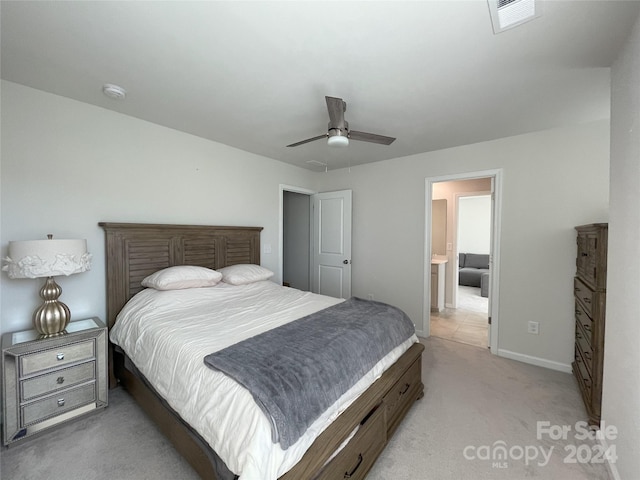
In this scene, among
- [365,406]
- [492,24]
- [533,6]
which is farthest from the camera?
[365,406]

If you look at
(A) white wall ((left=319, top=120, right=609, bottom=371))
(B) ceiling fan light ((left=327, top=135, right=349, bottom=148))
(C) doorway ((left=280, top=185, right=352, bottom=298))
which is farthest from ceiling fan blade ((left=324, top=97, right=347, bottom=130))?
(C) doorway ((left=280, top=185, right=352, bottom=298))

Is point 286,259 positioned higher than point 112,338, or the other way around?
point 286,259

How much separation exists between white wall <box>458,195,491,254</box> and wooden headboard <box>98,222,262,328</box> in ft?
21.6

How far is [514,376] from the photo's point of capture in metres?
2.52

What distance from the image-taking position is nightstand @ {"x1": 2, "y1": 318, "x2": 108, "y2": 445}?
163 cm

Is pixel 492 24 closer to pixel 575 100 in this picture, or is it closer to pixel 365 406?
pixel 575 100

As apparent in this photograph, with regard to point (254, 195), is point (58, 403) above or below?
below

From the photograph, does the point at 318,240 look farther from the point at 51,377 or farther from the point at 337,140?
the point at 51,377

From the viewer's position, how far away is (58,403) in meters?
1.79

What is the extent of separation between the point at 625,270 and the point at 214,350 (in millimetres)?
2197

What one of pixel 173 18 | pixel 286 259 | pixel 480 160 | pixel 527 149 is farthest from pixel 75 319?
pixel 527 149

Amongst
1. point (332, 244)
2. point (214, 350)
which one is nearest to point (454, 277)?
point (332, 244)

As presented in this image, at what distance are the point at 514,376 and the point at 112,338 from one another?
12.1ft

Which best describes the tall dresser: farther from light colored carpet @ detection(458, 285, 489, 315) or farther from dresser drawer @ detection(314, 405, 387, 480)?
light colored carpet @ detection(458, 285, 489, 315)
